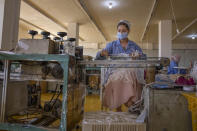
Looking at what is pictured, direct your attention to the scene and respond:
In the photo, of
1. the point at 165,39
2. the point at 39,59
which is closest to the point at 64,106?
the point at 39,59

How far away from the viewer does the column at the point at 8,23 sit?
253cm

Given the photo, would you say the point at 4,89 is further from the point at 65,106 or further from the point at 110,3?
the point at 110,3

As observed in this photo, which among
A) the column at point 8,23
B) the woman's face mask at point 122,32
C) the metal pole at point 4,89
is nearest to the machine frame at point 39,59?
the metal pole at point 4,89

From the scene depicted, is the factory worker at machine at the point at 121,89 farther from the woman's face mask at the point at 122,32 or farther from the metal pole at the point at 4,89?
the metal pole at the point at 4,89

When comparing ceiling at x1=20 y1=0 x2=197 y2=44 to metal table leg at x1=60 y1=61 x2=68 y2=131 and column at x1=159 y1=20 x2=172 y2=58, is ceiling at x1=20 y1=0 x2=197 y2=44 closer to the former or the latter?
column at x1=159 y1=20 x2=172 y2=58

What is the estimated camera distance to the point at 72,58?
1112 mm

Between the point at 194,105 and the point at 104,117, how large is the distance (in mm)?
565

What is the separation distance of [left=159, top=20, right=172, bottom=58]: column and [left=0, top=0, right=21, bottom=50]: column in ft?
13.8

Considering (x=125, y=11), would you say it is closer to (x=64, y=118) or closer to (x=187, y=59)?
(x=64, y=118)

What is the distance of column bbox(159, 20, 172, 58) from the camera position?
4922mm

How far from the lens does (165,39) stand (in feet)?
16.2

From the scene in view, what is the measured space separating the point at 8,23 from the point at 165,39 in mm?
4422

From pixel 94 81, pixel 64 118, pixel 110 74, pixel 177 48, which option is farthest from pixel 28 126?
pixel 177 48

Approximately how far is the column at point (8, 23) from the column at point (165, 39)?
13.8 feet
